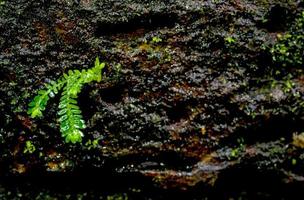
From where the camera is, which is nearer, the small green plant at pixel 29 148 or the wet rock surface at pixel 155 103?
the wet rock surface at pixel 155 103

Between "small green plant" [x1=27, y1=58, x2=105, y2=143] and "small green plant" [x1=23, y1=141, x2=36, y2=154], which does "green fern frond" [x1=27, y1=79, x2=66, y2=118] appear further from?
"small green plant" [x1=23, y1=141, x2=36, y2=154]

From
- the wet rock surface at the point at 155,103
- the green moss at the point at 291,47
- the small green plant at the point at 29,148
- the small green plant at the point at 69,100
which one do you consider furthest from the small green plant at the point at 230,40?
the small green plant at the point at 29,148

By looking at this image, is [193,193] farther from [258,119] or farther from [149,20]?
[149,20]

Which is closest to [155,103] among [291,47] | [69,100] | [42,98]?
[69,100]

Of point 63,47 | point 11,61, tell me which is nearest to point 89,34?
point 63,47

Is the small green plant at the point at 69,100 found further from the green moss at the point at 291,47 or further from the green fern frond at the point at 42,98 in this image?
the green moss at the point at 291,47

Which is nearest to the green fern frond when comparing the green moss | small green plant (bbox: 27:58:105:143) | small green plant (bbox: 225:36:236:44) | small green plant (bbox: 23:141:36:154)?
small green plant (bbox: 27:58:105:143)
